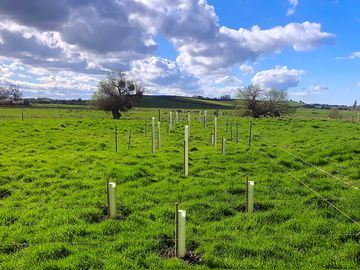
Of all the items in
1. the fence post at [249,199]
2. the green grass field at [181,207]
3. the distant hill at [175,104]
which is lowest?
the green grass field at [181,207]

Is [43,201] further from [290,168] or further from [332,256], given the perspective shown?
[290,168]

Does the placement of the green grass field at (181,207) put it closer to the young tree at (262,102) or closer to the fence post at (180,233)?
the fence post at (180,233)

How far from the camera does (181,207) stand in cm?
953

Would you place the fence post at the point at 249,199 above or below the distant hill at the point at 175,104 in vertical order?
below

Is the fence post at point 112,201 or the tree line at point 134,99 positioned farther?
the tree line at point 134,99

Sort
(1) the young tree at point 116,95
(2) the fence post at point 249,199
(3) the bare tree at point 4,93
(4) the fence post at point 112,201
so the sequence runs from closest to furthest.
A: (4) the fence post at point 112,201, (2) the fence post at point 249,199, (1) the young tree at point 116,95, (3) the bare tree at point 4,93

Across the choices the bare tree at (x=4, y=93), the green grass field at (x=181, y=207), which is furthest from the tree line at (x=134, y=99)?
the bare tree at (x=4, y=93)

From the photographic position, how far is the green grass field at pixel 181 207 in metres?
6.82

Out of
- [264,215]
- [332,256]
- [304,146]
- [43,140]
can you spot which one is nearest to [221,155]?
[304,146]

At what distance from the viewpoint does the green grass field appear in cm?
682

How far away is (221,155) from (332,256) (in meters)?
10.3

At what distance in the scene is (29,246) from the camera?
726 centimetres

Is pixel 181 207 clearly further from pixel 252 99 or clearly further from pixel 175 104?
pixel 175 104

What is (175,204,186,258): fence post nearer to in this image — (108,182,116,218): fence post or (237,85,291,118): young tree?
(108,182,116,218): fence post
